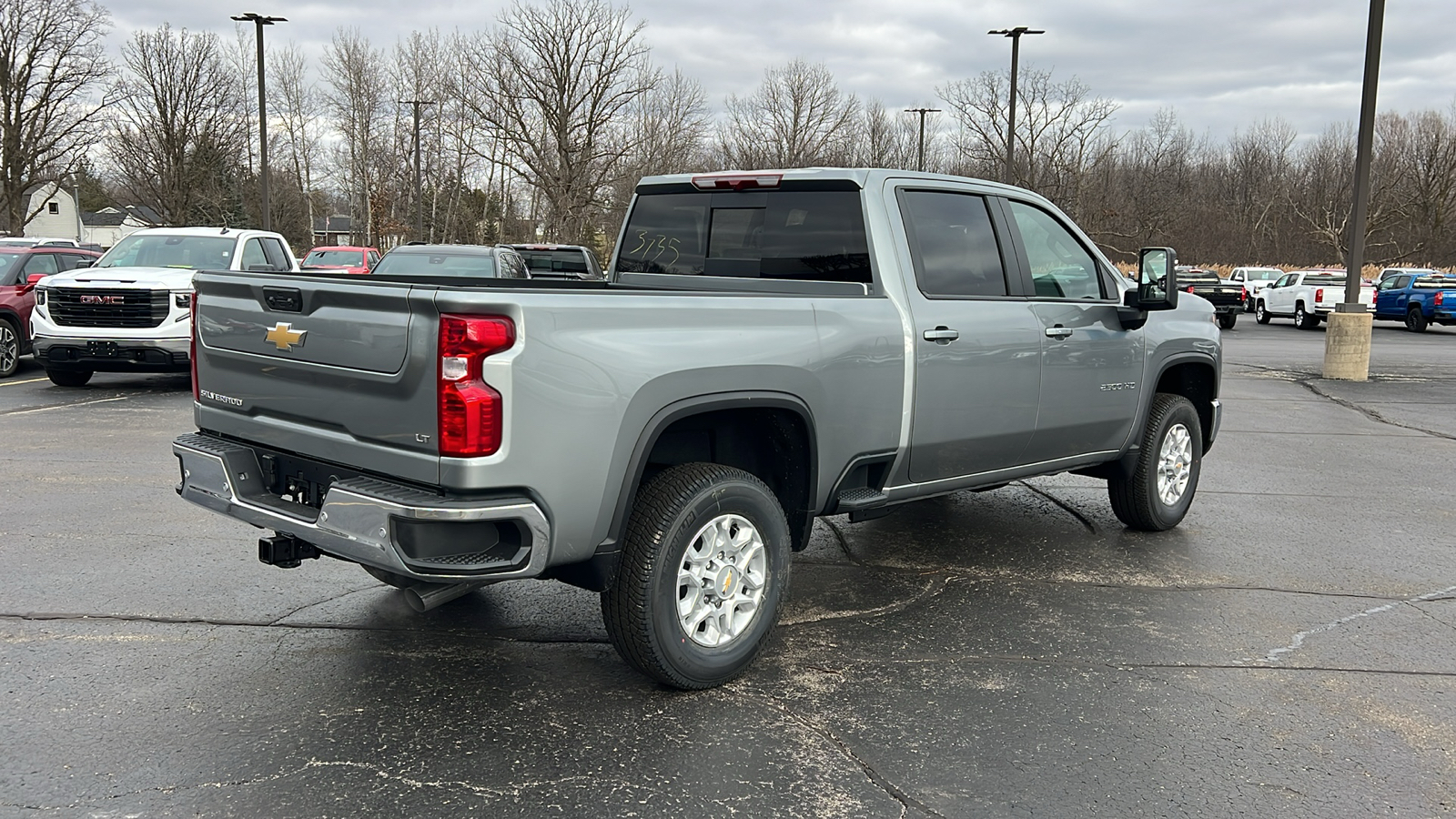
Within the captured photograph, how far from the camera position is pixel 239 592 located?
509 cm

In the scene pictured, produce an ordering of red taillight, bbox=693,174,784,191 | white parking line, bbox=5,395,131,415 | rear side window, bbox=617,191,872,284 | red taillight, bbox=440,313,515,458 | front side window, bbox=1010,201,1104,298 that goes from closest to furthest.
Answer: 1. red taillight, bbox=440,313,515,458
2. rear side window, bbox=617,191,872,284
3. red taillight, bbox=693,174,784,191
4. front side window, bbox=1010,201,1104,298
5. white parking line, bbox=5,395,131,415

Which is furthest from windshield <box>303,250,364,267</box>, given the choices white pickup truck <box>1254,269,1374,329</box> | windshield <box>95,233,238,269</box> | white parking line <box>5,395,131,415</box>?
white pickup truck <box>1254,269,1374,329</box>

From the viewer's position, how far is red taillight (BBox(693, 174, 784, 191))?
5.13 meters

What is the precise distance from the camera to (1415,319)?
98.2 feet

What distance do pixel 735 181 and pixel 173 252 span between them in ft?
34.6

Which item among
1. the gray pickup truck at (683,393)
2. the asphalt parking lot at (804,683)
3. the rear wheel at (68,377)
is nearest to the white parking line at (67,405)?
the rear wheel at (68,377)

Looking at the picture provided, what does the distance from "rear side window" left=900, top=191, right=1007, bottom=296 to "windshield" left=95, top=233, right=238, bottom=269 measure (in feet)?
34.9

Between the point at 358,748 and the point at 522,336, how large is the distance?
144cm

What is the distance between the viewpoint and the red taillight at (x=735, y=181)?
5129 millimetres

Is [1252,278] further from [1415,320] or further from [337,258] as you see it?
[337,258]

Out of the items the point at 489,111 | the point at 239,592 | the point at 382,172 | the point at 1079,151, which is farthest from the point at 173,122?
the point at 239,592

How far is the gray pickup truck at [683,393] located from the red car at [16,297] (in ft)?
36.0

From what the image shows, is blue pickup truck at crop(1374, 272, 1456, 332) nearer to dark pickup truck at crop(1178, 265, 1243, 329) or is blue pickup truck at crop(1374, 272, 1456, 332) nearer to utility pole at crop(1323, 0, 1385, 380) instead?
dark pickup truck at crop(1178, 265, 1243, 329)

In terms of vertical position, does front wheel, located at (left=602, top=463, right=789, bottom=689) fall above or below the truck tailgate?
below
